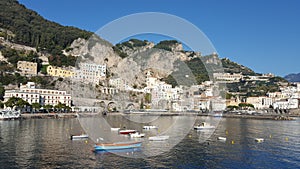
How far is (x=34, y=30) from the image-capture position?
8906cm

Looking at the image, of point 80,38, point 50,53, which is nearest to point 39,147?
point 50,53

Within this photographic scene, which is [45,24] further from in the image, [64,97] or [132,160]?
[132,160]

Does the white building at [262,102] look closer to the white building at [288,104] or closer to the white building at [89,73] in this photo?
the white building at [288,104]

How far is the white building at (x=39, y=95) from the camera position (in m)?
51.8

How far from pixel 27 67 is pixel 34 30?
1046 inches

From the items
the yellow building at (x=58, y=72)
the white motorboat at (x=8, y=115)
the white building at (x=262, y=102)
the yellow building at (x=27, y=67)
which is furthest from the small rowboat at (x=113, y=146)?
the white building at (x=262, y=102)

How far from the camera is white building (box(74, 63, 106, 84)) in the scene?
71.6 m

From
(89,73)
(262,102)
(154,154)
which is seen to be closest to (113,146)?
(154,154)

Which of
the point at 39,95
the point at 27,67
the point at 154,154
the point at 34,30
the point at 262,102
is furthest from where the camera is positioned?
the point at 262,102

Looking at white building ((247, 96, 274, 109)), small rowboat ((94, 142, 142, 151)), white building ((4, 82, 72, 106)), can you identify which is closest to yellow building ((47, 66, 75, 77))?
white building ((4, 82, 72, 106))

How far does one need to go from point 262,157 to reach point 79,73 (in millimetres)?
58322

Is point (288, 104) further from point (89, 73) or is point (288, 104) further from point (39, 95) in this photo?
point (39, 95)

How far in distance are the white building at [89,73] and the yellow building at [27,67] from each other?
917 centimetres

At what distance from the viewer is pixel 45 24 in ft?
327
